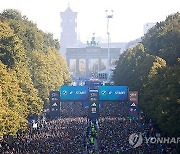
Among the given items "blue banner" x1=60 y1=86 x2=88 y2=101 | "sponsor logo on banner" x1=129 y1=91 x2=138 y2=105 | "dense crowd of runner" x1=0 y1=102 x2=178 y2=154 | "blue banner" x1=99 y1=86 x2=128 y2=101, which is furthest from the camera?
"blue banner" x1=60 y1=86 x2=88 y2=101

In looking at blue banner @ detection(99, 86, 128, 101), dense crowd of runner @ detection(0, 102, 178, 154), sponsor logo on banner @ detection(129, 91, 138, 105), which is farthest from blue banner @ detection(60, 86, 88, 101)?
sponsor logo on banner @ detection(129, 91, 138, 105)

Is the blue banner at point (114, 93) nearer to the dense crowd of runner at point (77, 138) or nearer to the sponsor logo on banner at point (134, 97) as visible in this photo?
the dense crowd of runner at point (77, 138)

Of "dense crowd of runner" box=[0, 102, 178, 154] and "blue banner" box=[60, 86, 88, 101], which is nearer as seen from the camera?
"dense crowd of runner" box=[0, 102, 178, 154]

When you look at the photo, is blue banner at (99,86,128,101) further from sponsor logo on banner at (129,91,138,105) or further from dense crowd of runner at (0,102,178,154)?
sponsor logo on banner at (129,91,138,105)

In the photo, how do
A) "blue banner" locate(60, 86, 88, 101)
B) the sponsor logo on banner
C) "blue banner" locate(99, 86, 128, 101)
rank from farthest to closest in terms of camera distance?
1. "blue banner" locate(60, 86, 88, 101)
2. "blue banner" locate(99, 86, 128, 101)
3. the sponsor logo on banner

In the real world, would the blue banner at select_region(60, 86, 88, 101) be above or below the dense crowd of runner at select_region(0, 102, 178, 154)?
above

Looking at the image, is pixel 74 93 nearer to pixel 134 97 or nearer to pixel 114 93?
pixel 114 93

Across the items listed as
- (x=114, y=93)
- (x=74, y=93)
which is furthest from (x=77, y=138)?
(x=74, y=93)
